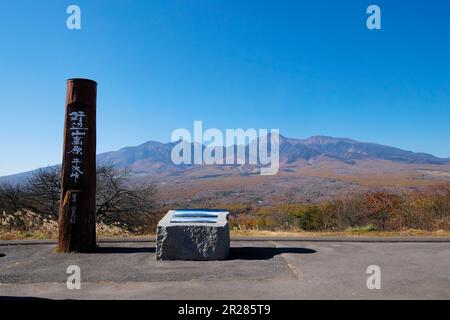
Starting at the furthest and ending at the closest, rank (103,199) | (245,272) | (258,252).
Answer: (103,199), (258,252), (245,272)

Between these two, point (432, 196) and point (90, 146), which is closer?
point (90, 146)

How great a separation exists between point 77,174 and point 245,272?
16.0 feet

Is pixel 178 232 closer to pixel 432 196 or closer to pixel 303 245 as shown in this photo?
pixel 303 245

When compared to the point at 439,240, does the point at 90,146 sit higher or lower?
higher

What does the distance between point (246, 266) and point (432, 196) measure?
1378 centimetres

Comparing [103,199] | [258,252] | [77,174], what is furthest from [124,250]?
[103,199]

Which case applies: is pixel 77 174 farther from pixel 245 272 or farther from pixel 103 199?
pixel 103 199

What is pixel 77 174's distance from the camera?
32.1 ft

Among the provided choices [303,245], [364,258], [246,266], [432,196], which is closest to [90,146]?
[246,266]

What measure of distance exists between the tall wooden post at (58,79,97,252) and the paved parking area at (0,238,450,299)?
0.54 m

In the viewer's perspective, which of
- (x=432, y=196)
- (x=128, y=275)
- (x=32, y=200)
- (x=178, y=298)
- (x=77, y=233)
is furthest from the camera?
(x=32, y=200)

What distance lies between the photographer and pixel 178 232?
891 cm

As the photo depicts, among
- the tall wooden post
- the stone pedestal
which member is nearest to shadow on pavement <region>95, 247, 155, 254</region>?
the tall wooden post

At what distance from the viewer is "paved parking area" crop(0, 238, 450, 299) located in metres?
6.18
